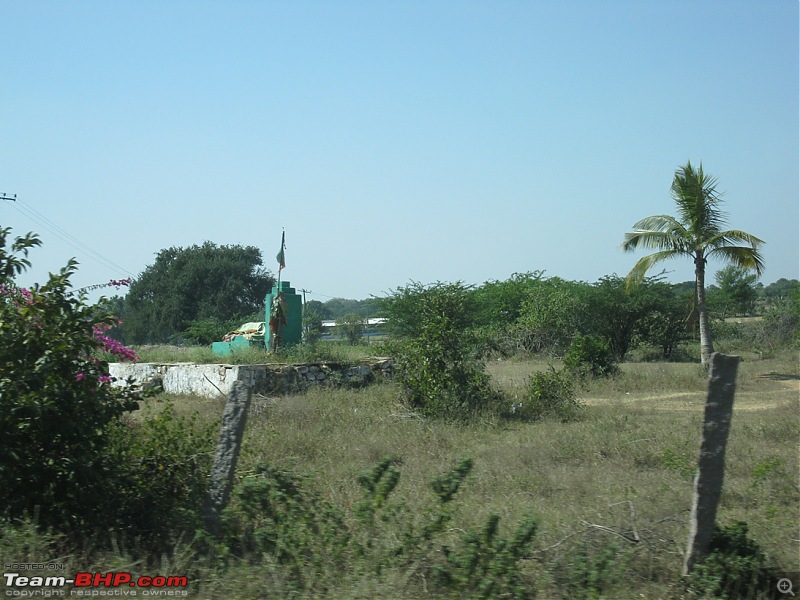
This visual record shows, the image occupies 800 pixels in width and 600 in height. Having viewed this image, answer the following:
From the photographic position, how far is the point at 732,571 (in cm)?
466

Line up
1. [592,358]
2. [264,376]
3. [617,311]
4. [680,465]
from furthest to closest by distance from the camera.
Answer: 1. [617,311]
2. [592,358]
3. [264,376]
4. [680,465]

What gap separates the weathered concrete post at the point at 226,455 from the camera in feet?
18.1

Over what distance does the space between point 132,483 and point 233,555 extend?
1354 millimetres

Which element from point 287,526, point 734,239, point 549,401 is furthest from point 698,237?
point 287,526

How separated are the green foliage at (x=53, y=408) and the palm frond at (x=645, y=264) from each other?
1957 centimetres

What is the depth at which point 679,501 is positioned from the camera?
595 centimetres

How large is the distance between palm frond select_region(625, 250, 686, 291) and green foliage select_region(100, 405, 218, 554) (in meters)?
18.8

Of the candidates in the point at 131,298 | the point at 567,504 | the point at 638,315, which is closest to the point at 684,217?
the point at 638,315

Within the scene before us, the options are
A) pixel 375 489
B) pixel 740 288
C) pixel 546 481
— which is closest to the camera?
pixel 375 489

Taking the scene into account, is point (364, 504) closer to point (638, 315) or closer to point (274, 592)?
point (274, 592)

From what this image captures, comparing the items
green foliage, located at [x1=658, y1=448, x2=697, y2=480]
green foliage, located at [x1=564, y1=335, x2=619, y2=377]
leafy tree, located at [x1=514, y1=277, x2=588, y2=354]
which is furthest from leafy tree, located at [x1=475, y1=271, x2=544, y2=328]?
green foliage, located at [x1=658, y1=448, x2=697, y2=480]

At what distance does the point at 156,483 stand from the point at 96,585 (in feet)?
4.91

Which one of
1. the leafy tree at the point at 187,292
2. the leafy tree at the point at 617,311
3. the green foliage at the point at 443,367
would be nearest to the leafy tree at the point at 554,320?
the leafy tree at the point at 617,311
